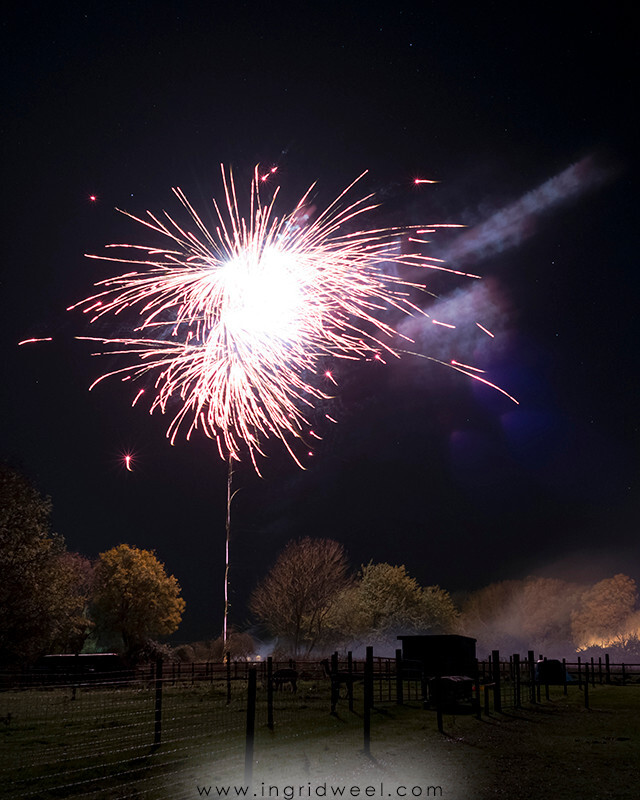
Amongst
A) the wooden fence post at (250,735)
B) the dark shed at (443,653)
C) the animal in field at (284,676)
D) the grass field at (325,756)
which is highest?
the wooden fence post at (250,735)

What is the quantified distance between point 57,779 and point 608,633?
82.1 metres

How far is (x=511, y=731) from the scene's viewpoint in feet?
49.1

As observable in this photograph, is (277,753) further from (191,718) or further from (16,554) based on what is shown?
(16,554)

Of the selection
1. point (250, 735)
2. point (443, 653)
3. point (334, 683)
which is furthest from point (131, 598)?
point (250, 735)

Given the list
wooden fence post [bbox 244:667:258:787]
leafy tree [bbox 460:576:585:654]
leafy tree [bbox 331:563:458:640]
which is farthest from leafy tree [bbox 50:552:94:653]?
leafy tree [bbox 460:576:585:654]

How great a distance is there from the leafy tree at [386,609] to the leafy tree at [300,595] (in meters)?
2.12

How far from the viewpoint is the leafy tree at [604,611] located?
78.4m

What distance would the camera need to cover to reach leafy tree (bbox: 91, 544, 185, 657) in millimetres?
50219

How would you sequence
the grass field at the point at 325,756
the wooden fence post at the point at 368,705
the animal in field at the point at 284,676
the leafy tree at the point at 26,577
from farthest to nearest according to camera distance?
the leafy tree at the point at 26,577 < the animal in field at the point at 284,676 < the wooden fence post at the point at 368,705 < the grass field at the point at 325,756

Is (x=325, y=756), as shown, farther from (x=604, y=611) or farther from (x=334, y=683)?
(x=604, y=611)

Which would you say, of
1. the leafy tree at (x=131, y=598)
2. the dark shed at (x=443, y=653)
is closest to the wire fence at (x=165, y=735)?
the dark shed at (x=443, y=653)

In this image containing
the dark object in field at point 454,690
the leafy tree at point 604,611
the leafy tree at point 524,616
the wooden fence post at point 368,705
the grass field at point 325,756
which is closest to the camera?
the grass field at point 325,756

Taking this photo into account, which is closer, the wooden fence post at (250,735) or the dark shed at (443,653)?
the wooden fence post at (250,735)

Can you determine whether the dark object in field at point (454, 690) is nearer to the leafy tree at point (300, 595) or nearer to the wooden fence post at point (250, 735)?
the wooden fence post at point (250, 735)
